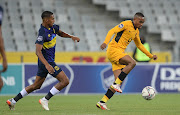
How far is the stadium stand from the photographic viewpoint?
60.7 ft

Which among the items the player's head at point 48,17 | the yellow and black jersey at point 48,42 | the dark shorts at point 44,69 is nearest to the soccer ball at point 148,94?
the dark shorts at point 44,69

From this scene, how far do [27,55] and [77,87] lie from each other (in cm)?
249

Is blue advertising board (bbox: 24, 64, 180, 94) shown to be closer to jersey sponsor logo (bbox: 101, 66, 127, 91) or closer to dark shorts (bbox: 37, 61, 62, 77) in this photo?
jersey sponsor logo (bbox: 101, 66, 127, 91)

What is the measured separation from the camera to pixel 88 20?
2027 centimetres

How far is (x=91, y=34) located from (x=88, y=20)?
98 centimetres

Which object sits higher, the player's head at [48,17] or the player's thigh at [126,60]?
the player's head at [48,17]

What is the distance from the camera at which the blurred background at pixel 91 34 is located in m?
14.6

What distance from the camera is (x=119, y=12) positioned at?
68.1 feet

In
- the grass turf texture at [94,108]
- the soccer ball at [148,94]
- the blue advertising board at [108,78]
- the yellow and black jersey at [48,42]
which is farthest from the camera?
the blue advertising board at [108,78]

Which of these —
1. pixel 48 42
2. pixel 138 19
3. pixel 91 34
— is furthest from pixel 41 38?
pixel 91 34

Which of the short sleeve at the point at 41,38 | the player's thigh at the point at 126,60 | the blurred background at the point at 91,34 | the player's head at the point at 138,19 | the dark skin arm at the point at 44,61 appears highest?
the player's head at the point at 138,19

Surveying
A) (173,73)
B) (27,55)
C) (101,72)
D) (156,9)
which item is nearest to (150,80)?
(173,73)

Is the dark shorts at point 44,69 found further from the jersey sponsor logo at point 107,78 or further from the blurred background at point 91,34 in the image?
the jersey sponsor logo at point 107,78

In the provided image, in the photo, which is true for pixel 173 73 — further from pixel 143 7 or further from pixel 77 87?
pixel 143 7
